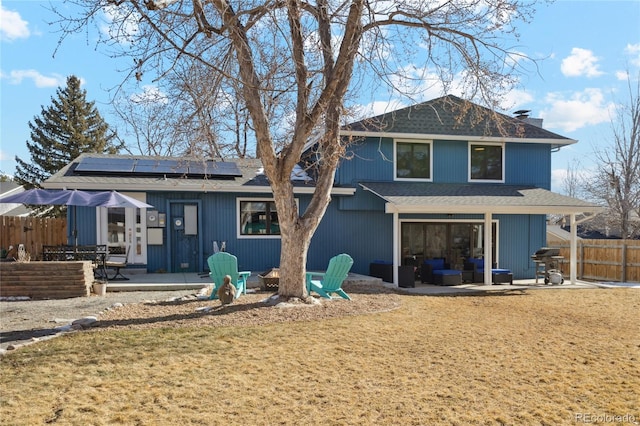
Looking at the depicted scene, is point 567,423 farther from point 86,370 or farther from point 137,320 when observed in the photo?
point 137,320

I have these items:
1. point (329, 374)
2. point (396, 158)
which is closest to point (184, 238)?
point (396, 158)

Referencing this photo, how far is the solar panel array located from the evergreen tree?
787 inches

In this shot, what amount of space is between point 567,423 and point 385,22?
23.5 ft

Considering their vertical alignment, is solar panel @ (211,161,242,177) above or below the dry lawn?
above

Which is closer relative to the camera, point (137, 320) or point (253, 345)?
point (253, 345)

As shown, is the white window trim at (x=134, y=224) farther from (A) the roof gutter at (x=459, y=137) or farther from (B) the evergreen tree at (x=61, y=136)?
(B) the evergreen tree at (x=61, y=136)

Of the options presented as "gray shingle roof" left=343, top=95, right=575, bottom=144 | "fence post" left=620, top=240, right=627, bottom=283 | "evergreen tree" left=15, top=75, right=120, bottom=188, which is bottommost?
"fence post" left=620, top=240, right=627, bottom=283

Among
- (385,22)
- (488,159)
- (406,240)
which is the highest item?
(385,22)

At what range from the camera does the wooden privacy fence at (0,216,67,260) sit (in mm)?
12797

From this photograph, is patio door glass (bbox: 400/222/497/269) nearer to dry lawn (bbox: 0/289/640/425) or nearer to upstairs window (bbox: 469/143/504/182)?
upstairs window (bbox: 469/143/504/182)

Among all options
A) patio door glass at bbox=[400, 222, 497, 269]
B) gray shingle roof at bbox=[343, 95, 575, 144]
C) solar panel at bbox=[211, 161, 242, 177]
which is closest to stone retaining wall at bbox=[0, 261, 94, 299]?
solar panel at bbox=[211, 161, 242, 177]

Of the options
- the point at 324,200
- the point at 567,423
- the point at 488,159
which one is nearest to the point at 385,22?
the point at 324,200

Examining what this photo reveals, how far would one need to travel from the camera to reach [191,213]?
13289 mm
